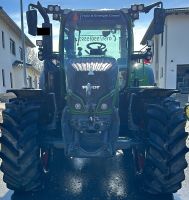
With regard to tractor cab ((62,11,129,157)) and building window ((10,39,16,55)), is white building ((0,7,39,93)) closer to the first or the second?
building window ((10,39,16,55))

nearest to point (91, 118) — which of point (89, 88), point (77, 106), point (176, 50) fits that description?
point (77, 106)

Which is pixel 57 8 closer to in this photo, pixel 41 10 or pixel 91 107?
pixel 41 10

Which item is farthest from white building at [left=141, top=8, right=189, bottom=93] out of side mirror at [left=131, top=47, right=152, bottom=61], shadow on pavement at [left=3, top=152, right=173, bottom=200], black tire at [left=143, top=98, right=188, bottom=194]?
black tire at [left=143, top=98, right=188, bottom=194]

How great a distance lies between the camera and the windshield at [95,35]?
16.7 feet

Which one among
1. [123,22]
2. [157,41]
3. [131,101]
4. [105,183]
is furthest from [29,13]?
[157,41]

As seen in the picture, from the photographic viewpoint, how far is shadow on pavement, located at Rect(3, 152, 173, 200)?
14.8 ft

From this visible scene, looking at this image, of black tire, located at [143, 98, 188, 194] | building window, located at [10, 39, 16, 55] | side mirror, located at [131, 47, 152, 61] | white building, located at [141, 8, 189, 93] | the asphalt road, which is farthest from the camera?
building window, located at [10, 39, 16, 55]

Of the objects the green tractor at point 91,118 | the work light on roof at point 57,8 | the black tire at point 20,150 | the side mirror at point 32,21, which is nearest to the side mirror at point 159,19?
the green tractor at point 91,118

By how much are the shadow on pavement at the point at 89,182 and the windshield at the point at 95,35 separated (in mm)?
2045

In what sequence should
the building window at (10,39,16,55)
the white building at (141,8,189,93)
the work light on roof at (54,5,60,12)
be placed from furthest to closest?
the building window at (10,39,16,55) → the white building at (141,8,189,93) → the work light on roof at (54,5,60,12)

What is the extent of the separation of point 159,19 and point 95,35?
1.07 m

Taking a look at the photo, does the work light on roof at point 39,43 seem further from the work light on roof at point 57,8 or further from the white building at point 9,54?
the white building at point 9,54

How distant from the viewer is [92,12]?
508cm

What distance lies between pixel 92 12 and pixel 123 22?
53 centimetres
